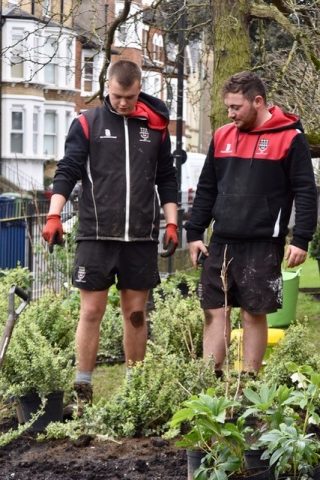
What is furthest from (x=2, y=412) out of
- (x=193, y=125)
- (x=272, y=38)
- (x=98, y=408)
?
(x=193, y=125)

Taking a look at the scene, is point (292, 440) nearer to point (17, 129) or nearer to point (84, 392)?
point (84, 392)

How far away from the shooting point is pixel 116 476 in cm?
522

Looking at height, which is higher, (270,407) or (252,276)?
(252,276)

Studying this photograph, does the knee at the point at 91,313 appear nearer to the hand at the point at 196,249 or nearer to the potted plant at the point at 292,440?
the hand at the point at 196,249

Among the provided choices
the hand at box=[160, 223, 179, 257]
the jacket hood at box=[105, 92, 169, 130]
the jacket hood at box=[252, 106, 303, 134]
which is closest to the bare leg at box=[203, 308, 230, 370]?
the hand at box=[160, 223, 179, 257]

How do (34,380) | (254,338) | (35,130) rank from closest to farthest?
(34,380)
(254,338)
(35,130)

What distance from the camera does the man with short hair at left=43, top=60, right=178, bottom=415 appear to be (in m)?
6.69

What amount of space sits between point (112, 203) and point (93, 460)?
1.76 metres

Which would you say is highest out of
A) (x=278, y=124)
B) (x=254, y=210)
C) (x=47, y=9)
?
(x=47, y=9)

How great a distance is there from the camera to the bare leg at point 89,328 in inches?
264

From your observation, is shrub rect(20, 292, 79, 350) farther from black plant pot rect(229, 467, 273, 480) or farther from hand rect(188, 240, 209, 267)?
black plant pot rect(229, 467, 273, 480)

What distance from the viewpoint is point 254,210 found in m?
6.52

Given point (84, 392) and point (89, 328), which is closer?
point (84, 392)

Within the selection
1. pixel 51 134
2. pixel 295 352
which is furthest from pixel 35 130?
pixel 295 352
